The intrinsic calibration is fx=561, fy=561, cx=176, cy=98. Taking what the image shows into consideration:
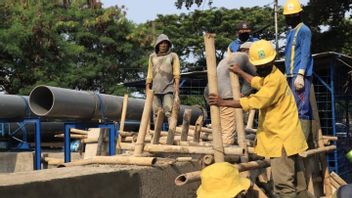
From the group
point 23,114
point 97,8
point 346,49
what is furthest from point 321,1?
point 23,114

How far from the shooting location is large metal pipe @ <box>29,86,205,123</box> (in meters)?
7.88

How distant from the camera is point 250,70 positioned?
629cm

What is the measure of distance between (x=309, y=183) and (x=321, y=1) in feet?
47.3

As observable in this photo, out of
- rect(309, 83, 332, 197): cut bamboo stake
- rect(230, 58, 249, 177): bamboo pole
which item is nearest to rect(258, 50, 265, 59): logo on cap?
rect(230, 58, 249, 177): bamboo pole

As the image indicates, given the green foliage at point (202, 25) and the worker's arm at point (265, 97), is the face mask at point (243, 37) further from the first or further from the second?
the green foliage at point (202, 25)

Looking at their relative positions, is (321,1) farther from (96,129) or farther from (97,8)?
(96,129)

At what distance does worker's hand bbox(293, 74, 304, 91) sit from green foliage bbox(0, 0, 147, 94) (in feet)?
47.8

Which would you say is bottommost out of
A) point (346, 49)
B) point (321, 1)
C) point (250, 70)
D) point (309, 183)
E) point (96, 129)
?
point (309, 183)

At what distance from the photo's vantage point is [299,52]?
594cm

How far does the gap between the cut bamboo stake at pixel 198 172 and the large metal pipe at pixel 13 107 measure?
5.36 m

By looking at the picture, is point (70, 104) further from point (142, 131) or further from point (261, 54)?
point (261, 54)

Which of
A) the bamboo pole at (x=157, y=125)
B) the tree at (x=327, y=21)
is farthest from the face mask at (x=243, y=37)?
the tree at (x=327, y=21)

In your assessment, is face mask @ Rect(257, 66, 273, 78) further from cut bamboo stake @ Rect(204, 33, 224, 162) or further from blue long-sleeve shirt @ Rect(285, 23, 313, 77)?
blue long-sleeve shirt @ Rect(285, 23, 313, 77)

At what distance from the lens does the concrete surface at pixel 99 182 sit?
3650mm
